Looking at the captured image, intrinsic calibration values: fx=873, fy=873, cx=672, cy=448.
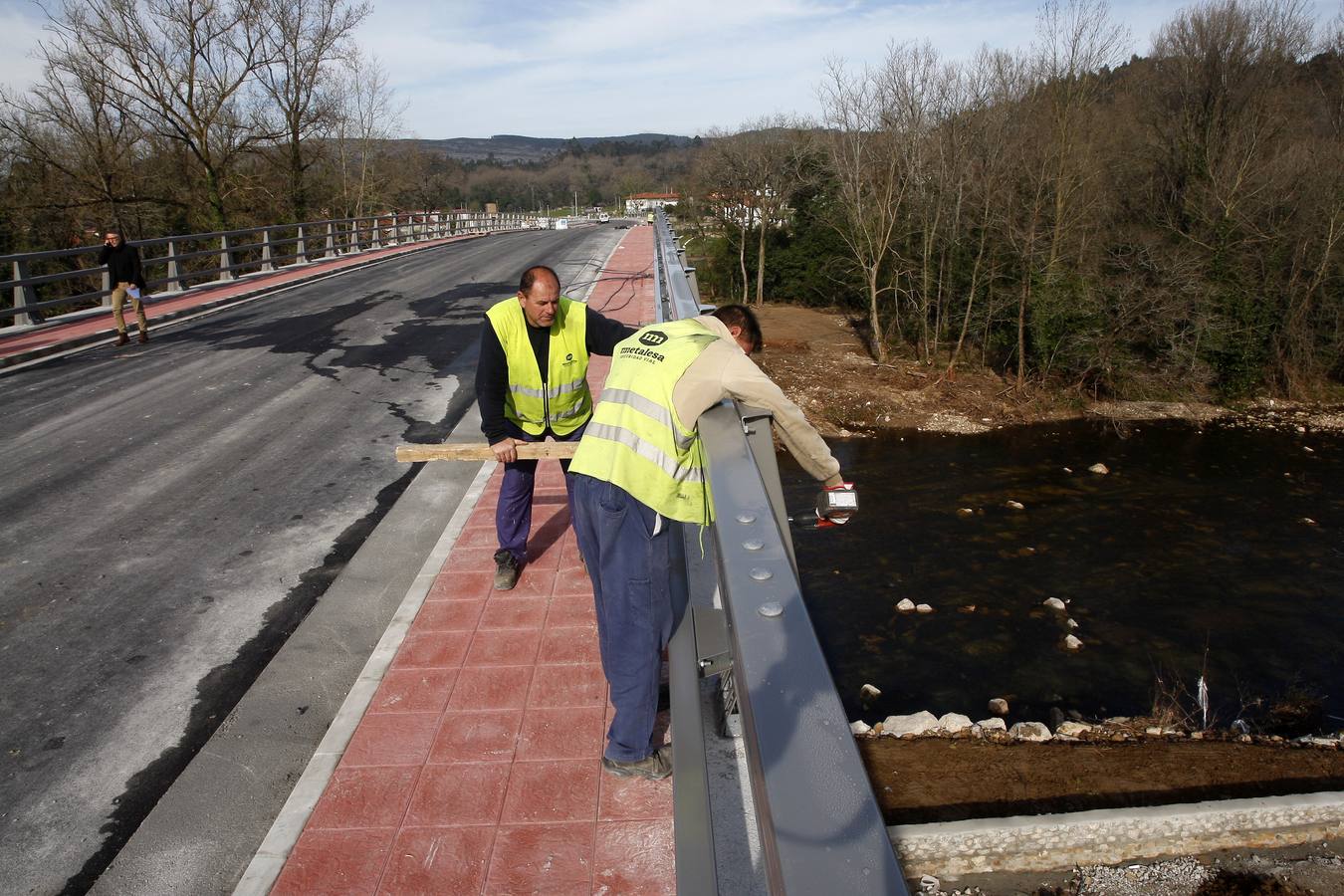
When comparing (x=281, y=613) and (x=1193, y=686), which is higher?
(x=281, y=613)

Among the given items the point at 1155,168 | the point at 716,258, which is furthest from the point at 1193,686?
the point at 716,258

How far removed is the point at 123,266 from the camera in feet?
40.6

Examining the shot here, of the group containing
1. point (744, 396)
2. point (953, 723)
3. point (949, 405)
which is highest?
point (744, 396)

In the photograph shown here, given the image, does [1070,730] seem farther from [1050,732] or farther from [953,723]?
[953,723]

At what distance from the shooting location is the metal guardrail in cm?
87

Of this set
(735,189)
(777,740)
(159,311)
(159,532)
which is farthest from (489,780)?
(735,189)

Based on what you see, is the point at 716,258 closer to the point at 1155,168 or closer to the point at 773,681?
the point at 1155,168

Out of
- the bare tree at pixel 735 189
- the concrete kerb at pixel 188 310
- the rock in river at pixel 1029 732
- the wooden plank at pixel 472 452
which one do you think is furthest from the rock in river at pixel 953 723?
the bare tree at pixel 735 189

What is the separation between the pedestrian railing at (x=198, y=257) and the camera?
13828 millimetres

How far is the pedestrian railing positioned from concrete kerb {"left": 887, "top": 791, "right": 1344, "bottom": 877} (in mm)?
14109

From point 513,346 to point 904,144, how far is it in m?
30.8

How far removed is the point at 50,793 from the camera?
11.1 ft

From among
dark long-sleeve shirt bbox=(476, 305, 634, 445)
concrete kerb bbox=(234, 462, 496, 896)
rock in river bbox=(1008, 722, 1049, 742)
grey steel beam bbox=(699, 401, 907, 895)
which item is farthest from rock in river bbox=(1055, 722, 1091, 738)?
grey steel beam bbox=(699, 401, 907, 895)

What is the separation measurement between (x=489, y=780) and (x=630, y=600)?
877 millimetres
